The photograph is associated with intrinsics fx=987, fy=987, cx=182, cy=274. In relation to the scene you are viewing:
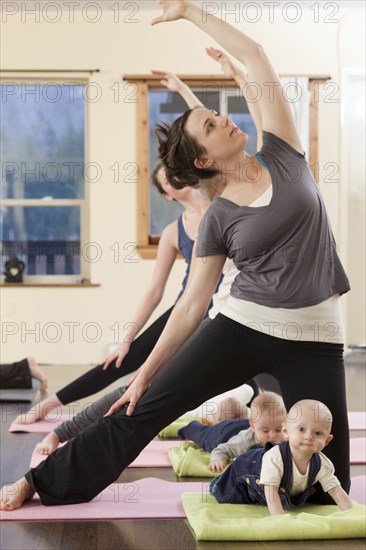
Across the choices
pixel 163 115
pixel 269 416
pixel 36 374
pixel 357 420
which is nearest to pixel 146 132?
pixel 163 115

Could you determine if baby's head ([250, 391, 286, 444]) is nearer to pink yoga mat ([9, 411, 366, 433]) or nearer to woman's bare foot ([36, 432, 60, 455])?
woman's bare foot ([36, 432, 60, 455])

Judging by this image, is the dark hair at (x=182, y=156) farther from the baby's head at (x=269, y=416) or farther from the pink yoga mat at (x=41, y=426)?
the pink yoga mat at (x=41, y=426)

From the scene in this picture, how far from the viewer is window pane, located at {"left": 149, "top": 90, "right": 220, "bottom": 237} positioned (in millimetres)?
7590

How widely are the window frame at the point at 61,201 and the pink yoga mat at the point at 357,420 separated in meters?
3.09

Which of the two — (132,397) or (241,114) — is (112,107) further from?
(132,397)

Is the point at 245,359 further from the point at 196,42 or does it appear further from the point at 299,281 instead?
the point at 196,42

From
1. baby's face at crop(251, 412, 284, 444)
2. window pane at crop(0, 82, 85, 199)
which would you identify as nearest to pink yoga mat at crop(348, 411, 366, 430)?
baby's face at crop(251, 412, 284, 444)

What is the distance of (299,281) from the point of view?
9.36 feet

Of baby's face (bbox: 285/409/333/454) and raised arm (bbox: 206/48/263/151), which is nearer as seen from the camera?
baby's face (bbox: 285/409/333/454)

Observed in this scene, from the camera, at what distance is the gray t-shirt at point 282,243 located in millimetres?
2848

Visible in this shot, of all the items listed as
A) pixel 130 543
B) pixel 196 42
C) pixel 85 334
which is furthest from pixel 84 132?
pixel 130 543

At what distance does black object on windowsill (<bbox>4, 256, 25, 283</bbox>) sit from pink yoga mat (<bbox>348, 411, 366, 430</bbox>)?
3337 mm

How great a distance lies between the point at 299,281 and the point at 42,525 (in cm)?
102

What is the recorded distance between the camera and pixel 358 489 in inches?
130
